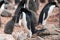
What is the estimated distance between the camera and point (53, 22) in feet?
35.6

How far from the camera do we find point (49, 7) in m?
10.4

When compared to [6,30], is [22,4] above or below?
above

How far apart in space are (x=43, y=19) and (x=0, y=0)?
3932mm

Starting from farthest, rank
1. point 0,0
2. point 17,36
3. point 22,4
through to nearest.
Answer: point 0,0 < point 22,4 < point 17,36

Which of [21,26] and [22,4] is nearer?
[21,26]

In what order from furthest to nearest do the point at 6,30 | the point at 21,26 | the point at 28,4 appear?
1. the point at 28,4
2. the point at 21,26
3. the point at 6,30

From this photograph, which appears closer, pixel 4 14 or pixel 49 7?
pixel 49 7

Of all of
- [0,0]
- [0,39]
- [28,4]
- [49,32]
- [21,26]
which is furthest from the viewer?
[0,0]

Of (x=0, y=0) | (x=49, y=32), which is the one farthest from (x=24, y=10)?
(x=0, y=0)

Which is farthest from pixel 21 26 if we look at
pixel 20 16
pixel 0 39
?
pixel 0 39

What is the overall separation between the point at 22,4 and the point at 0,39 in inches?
169

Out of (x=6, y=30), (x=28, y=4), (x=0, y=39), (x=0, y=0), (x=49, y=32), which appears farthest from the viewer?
(x=0, y=0)

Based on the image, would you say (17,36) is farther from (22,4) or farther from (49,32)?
(22,4)

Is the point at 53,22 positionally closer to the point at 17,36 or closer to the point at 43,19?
the point at 43,19
